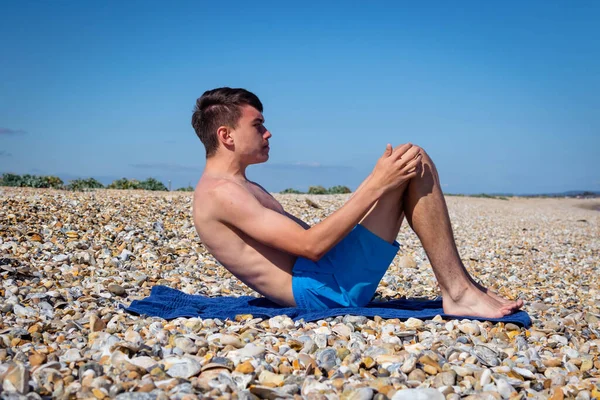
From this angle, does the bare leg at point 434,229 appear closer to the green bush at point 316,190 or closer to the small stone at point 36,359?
the small stone at point 36,359

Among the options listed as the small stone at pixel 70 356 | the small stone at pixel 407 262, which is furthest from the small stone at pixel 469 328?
the small stone at pixel 407 262

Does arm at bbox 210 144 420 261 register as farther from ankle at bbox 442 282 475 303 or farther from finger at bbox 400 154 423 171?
ankle at bbox 442 282 475 303

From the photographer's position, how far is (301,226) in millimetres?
3615

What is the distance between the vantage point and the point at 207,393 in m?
2.53

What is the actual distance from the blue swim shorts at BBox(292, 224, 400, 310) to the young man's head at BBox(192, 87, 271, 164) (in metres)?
0.83

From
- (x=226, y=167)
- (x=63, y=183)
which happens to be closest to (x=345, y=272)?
(x=226, y=167)

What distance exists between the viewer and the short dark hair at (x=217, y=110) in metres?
3.89

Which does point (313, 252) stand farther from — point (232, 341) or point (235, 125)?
point (235, 125)

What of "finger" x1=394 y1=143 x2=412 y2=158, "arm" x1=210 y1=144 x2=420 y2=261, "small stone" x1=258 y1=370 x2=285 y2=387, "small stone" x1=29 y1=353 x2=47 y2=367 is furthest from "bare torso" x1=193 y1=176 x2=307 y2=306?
"small stone" x1=29 y1=353 x2=47 y2=367

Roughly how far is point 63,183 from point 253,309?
11720 mm

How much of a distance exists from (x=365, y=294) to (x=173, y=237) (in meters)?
4.25

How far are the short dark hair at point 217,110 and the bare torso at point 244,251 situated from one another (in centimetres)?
29

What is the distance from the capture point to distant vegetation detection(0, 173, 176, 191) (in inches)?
546

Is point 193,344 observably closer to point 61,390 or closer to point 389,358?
point 61,390
